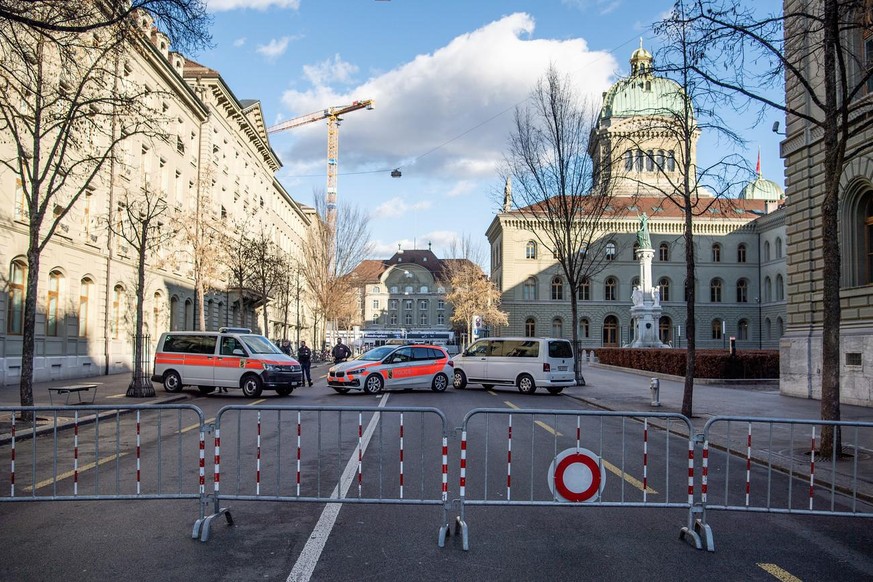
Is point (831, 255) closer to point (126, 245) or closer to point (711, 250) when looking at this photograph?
point (126, 245)

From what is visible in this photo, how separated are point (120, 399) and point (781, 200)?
89351 millimetres

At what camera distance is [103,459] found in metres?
10.2

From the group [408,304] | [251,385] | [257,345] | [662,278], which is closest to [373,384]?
[251,385]

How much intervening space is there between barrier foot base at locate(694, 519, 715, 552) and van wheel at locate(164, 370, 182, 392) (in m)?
19.7

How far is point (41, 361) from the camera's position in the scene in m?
25.8

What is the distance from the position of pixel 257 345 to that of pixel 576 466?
58.6 feet

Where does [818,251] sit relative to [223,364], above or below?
above

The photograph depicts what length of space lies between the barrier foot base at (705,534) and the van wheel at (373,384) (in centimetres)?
1708

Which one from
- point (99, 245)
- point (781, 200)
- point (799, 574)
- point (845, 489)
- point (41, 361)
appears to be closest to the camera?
point (799, 574)

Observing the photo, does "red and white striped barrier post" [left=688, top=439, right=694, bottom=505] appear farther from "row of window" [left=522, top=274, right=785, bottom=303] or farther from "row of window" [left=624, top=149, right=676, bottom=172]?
"row of window" [left=522, top=274, right=785, bottom=303]

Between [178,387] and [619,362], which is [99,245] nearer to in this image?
[178,387]

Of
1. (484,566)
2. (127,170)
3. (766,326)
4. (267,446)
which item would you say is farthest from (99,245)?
(766,326)

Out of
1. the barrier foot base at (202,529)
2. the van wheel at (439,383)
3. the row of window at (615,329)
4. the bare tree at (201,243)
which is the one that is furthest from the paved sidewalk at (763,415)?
the row of window at (615,329)

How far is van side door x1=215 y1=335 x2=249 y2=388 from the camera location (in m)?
22.1
